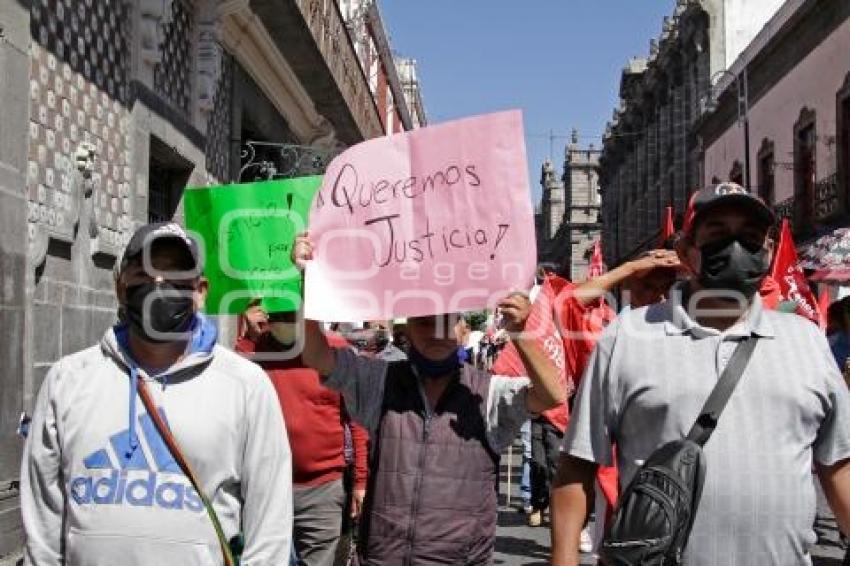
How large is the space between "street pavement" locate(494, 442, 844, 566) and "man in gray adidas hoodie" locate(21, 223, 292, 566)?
4.88 metres

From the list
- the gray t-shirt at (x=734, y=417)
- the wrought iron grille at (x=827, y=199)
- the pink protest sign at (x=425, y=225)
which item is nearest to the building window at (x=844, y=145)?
the wrought iron grille at (x=827, y=199)

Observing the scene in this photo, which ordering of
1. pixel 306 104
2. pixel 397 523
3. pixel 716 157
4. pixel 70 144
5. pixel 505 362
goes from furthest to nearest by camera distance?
pixel 716 157
pixel 306 104
pixel 70 144
pixel 505 362
pixel 397 523

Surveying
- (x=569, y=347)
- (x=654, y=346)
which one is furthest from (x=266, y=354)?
(x=654, y=346)

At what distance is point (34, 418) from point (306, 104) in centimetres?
1440

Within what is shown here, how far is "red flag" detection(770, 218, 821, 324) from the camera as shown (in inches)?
281

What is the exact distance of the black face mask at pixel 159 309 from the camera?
2.97 meters

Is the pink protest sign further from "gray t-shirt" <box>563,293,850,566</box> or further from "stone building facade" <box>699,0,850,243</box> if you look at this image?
"stone building facade" <box>699,0,850,243</box>

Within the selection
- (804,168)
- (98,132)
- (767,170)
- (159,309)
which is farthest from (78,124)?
(767,170)

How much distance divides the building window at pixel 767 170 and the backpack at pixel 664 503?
93.9ft

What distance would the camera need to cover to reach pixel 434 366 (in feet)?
11.9

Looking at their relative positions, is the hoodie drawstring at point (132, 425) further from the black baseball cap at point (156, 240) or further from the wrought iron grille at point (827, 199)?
the wrought iron grille at point (827, 199)

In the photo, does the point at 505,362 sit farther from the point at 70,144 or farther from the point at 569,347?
the point at 70,144

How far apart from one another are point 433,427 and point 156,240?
104 cm

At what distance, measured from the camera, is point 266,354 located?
5320 millimetres
